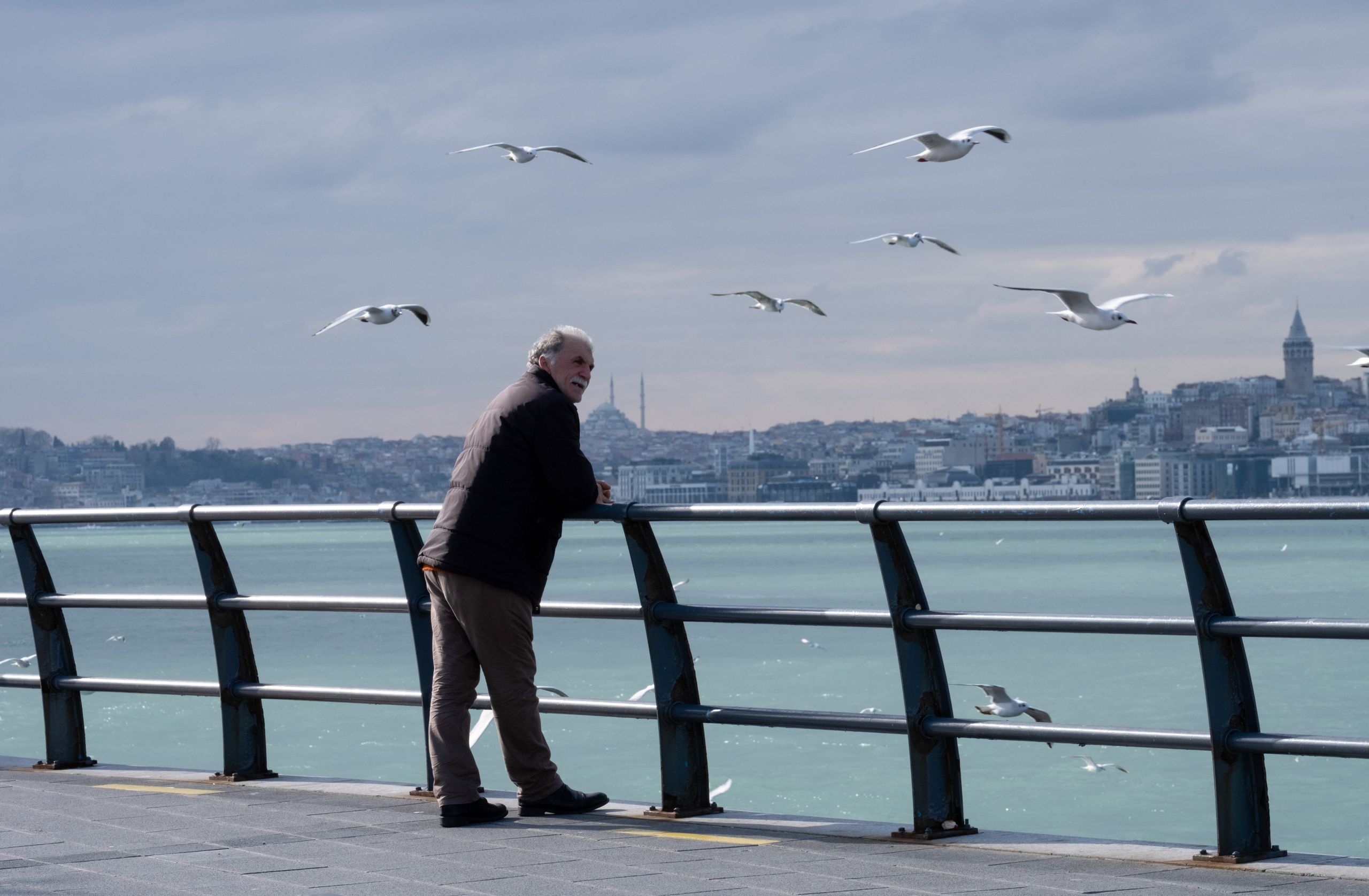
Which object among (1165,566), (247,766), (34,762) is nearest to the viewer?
(247,766)

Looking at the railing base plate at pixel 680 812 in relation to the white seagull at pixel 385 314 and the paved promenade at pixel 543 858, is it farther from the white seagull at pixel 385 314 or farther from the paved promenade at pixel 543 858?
the white seagull at pixel 385 314

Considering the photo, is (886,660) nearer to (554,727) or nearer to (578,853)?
(554,727)

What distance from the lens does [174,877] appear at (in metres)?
5.20

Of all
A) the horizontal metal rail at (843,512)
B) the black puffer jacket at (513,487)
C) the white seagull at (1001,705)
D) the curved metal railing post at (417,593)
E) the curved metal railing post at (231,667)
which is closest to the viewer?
the horizontal metal rail at (843,512)

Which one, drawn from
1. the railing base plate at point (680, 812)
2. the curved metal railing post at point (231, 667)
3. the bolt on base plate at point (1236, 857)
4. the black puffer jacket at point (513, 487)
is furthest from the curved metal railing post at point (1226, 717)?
the curved metal railing post at point (231, 667)

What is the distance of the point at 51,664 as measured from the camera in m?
8.09

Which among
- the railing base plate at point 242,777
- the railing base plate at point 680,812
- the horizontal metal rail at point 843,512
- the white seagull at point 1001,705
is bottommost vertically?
the railing base plate at point 242,777

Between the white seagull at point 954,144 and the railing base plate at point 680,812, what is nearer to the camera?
the railing base plate at point 680,812

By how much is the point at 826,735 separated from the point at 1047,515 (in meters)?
27.5

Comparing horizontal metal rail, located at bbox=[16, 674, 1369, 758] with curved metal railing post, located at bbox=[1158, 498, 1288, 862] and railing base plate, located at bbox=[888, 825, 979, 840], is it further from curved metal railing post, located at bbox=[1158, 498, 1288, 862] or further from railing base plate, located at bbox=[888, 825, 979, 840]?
railing base plate, located at bbox=[888, 825, 979, 840]

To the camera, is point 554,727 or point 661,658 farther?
point 554,727

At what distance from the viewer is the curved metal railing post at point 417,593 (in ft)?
21.7

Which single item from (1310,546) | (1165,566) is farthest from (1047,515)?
(1310,546)

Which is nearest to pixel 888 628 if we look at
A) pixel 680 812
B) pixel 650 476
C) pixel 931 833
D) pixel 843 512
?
pixel 843 512
